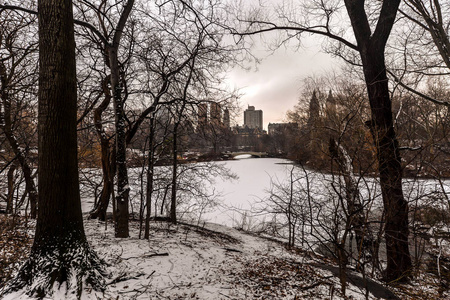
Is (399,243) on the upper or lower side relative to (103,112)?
lower

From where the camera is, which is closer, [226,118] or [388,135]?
[388,135]

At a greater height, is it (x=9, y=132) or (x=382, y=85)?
(x=382, y=85)

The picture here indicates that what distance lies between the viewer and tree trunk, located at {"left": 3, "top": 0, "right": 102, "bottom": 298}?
239cm

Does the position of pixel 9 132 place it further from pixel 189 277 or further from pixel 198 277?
pixel 198 277

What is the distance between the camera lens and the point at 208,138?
7512mm

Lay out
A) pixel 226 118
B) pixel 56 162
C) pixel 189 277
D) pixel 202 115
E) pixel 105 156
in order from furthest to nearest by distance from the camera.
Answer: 1. pixel 226 118
2. pixel 202 115
3. pixel 105 156
4. pixel 189 277
5. pixel 56 162

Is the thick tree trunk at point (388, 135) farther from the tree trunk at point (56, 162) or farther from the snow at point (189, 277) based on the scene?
the tree trunk at point (56, 162)

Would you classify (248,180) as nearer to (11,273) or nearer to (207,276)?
(207,276)

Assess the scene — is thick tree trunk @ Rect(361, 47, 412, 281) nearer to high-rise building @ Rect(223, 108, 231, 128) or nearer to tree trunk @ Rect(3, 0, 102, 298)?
high-rise building @ Rect(223, 108, 231, 128)

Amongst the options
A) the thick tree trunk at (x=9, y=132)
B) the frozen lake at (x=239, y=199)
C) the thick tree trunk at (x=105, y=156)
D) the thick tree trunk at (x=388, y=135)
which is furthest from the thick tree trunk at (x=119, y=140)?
the thick tree trunk at (x=388, y=135)

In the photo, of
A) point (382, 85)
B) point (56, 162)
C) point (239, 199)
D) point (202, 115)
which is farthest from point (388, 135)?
point (239, 199)

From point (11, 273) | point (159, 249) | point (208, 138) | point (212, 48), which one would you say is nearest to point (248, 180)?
point (208, 138)

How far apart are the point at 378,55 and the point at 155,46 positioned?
5.61 meters

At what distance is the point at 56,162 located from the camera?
2424 mm
